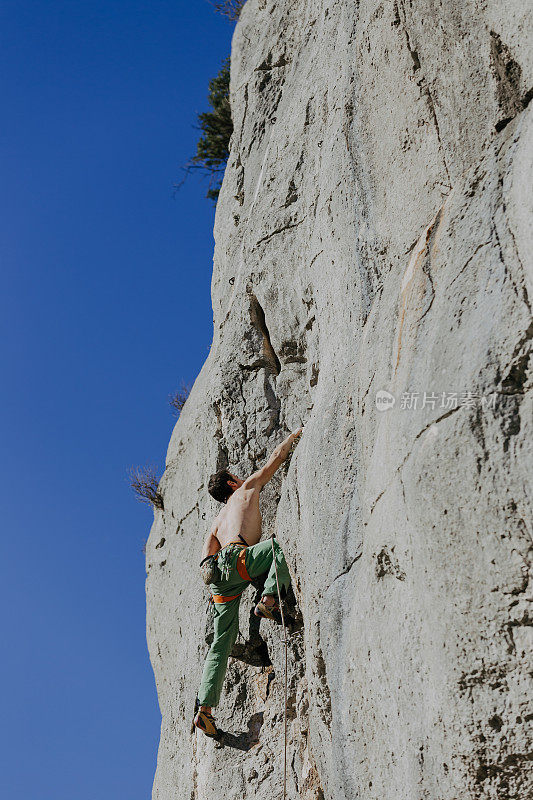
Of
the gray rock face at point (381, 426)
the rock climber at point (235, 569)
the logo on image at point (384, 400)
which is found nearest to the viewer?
the gray rock face at point (381, 426)

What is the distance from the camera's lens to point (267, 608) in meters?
6.30

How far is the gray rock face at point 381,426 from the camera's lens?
3.69m

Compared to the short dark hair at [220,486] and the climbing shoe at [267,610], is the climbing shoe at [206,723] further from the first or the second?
the short dark hair at [220,486]

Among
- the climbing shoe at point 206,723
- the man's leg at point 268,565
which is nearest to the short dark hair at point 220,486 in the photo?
the man's leg at point 268,565

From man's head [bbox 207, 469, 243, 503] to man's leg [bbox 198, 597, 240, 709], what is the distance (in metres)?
0.91

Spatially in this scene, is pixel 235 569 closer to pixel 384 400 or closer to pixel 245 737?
pixel 245 737

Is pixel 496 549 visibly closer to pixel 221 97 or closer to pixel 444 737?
pixel 444 737

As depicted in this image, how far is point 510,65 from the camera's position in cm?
453

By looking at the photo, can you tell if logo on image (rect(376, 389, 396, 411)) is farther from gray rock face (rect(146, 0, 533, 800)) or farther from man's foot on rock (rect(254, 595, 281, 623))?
man's foot on rock (rect(254, 595, 281, 623))

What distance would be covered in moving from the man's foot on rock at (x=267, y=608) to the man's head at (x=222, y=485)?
3.70 ft

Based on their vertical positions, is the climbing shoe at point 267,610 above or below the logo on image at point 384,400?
below

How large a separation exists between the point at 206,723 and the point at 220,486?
192 cm

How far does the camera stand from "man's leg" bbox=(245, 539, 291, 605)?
636cm

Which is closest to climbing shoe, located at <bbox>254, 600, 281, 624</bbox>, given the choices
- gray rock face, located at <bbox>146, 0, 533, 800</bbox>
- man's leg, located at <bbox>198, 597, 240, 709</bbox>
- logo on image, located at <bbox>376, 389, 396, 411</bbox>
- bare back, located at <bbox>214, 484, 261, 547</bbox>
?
gray rock face, located at <bbox>146, 0, 533, 800</bbox>
